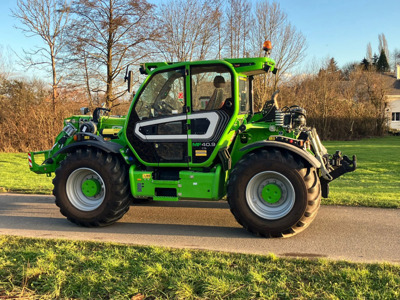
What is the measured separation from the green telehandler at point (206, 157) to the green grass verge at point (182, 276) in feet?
4.03

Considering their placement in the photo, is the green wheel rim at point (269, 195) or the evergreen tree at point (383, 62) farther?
the evergreen tree at point (383, 62)

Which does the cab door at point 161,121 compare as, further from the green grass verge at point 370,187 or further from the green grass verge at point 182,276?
the green grass verge at point 370,187

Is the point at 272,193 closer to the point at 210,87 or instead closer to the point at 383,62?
the point at 210,87

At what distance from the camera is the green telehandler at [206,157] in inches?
211

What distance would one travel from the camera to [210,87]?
584 centimetres

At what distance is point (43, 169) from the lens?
6.96 meters

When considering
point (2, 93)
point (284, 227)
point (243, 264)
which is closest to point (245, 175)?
point (284, 227)

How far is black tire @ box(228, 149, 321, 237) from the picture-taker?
17.2 feet

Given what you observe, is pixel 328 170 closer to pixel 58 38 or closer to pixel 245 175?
pixel 245 175

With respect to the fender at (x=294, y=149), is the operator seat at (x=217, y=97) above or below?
above

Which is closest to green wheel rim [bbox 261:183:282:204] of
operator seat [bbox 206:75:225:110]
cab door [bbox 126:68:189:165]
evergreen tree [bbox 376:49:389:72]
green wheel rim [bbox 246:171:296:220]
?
green wheel rim [bbox 246:171:296:220]

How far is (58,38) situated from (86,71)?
3.53 metres

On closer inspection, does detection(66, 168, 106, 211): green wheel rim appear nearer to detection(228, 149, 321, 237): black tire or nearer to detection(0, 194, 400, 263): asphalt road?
detection(0, 194, 400, 263): asphalt road

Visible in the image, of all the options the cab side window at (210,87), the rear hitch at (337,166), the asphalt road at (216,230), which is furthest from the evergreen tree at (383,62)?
the cab side window at (210,87)
